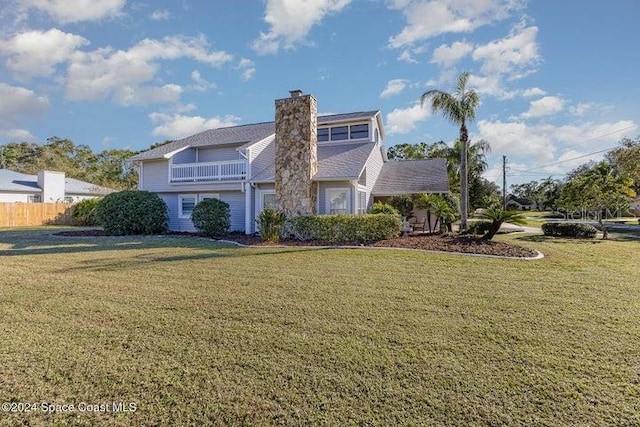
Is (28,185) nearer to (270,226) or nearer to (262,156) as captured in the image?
(262,156)

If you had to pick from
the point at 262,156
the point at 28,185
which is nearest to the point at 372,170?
the point at 262,156

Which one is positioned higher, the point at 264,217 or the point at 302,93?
the point at 302,93

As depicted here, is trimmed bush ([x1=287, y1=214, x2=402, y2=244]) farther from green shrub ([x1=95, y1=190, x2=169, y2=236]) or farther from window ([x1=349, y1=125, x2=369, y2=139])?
green shrub ([x1=95, y1=190, x2=169, y2=236])

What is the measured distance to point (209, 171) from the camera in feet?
62.2

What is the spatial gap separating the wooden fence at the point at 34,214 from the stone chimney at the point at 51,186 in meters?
5.67

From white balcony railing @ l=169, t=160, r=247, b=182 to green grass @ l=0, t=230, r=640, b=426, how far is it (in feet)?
35.4

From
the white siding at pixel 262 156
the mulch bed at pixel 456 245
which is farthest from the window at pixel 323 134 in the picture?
the mulch bed at pixel 456 245

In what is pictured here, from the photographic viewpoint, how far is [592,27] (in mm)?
12648

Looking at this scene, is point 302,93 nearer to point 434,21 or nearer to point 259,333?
point 434,21

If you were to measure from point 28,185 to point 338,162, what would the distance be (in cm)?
3242

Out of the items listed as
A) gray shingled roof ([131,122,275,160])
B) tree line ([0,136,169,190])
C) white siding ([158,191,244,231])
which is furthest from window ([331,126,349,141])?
tree line ([0,136,169,190])

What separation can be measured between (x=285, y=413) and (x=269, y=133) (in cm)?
1870

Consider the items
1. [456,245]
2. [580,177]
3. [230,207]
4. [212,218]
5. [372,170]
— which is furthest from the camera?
[372,170]

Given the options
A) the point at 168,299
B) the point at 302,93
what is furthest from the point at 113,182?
the point at 168,299
